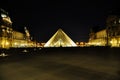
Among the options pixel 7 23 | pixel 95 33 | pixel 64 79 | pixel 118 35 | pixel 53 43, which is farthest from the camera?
pixel 95 33

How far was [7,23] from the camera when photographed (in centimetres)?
9812

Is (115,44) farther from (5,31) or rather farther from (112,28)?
(5,31)

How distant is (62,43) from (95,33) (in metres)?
55.0

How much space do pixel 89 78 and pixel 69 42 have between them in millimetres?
96373

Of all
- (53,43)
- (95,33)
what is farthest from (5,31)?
(95,33)

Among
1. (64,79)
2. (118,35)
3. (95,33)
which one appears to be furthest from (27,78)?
(95,33)

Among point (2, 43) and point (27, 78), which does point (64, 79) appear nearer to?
point (27, 78)

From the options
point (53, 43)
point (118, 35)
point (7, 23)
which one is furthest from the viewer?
point (53, 43)

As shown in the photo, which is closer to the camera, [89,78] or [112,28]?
[89,78]

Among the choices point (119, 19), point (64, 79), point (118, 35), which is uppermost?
point (119, 19)

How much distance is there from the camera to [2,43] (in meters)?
84.4

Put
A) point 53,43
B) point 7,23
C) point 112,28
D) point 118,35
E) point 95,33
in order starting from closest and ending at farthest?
1. point 118,35
2. point 112,28
3. point 7,23
4. point 53,43
5. point 95,33

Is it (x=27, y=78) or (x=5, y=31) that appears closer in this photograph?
(x=27, y=78)

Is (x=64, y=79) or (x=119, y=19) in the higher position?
(x=119, y=19)
